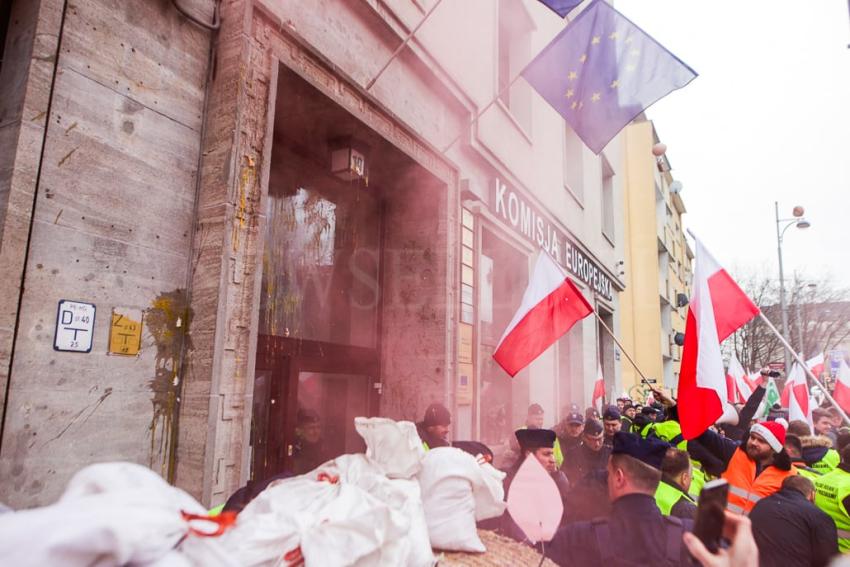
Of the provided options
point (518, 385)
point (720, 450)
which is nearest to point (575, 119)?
point (720, 450)

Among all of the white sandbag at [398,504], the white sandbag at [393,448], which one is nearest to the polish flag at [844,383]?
the white sandbag at [393,448]

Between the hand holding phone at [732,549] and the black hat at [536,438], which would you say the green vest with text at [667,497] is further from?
the hand holding phone at [732,549]

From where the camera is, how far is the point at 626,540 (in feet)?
9.26

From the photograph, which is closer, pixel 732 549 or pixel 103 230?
pixel 732 549

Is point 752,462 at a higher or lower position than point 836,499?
higher

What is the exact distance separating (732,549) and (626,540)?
1.69 metres

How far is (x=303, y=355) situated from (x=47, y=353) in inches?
113

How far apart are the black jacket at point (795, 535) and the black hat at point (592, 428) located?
2182 millimetres

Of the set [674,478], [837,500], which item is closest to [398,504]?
[674,478]

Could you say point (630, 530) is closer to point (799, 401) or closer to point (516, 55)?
point (799, 401)

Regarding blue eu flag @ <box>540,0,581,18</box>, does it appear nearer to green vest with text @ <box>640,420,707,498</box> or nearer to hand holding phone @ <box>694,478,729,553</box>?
green vest with text @ <box>640,420,707,498</box>

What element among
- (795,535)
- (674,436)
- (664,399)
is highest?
(664,399)

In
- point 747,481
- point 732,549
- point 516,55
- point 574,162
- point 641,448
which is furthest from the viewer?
point 574,162

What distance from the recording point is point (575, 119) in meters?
6.78
